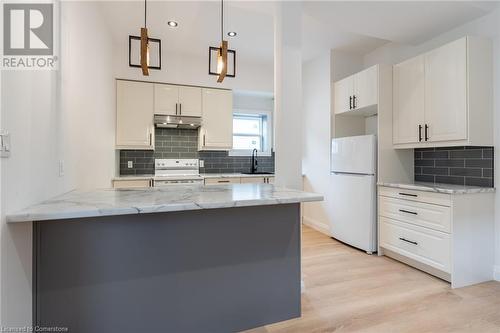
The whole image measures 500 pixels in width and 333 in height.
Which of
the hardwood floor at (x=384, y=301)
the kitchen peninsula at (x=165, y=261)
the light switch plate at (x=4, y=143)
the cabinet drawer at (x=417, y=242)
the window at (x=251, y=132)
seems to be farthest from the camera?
the window at (x=251, y=132)

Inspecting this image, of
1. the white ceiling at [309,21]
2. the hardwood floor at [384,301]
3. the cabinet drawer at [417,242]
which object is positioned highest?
the white ceiling at [309,21]

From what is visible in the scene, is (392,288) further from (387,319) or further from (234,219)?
(234,219)

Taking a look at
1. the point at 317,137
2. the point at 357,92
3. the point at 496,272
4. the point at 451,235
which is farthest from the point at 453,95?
the point at 317,137

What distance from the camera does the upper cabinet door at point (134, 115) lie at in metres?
3.84

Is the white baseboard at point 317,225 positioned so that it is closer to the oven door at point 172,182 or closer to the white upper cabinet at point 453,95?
the white upper cabinet at point 453,95

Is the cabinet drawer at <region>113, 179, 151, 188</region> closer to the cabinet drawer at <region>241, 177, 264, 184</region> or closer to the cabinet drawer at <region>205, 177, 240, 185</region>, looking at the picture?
the cabinet drawer at <region>205, 177, 240, 185</region>

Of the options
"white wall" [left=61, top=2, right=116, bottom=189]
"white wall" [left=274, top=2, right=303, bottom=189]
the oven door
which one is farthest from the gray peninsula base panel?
the oven door

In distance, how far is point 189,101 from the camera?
163 inches

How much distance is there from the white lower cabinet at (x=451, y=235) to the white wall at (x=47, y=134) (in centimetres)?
315

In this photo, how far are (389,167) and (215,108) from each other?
2.64m

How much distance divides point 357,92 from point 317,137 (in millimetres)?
1019

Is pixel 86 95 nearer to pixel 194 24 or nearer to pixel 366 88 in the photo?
pixel 194 24

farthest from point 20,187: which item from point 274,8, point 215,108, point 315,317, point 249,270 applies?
point 215,108

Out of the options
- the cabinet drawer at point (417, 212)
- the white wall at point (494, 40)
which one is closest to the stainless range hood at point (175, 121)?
the cabinet drawer at point (417, 212)
